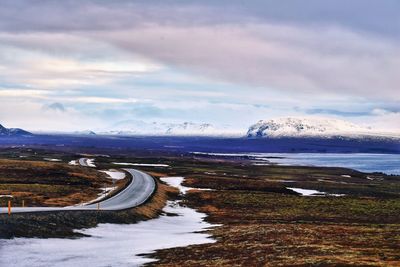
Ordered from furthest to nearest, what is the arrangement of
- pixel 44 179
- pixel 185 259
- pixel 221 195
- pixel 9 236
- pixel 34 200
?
1. pixel 44 179
2. pixel 221 195
3. pixel 34 200
4. pixel 9 236
5. pixel 185 259

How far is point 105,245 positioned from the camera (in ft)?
146

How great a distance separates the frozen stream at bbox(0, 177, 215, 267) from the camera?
3678 cm

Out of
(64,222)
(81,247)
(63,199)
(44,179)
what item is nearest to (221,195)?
(63,199)

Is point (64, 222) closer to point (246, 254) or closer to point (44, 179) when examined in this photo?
point (246, 254)

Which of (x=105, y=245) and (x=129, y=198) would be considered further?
(x=129, y=198)

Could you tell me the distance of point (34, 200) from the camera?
77812 mm

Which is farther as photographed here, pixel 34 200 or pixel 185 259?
pixel 34 200

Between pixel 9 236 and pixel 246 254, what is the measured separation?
18.9 m

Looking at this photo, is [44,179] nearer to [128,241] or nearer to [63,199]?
[63,199]

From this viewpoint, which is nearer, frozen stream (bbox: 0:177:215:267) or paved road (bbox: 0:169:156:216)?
frozen stream (bbox: 0:177:215:267)

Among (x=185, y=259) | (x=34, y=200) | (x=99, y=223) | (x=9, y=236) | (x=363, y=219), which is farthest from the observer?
(x=34, y=200)

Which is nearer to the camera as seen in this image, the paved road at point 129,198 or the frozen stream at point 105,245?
the frozen stream at point 105,245

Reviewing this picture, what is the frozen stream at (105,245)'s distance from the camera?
36781 mm

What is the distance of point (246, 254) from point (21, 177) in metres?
88.1
